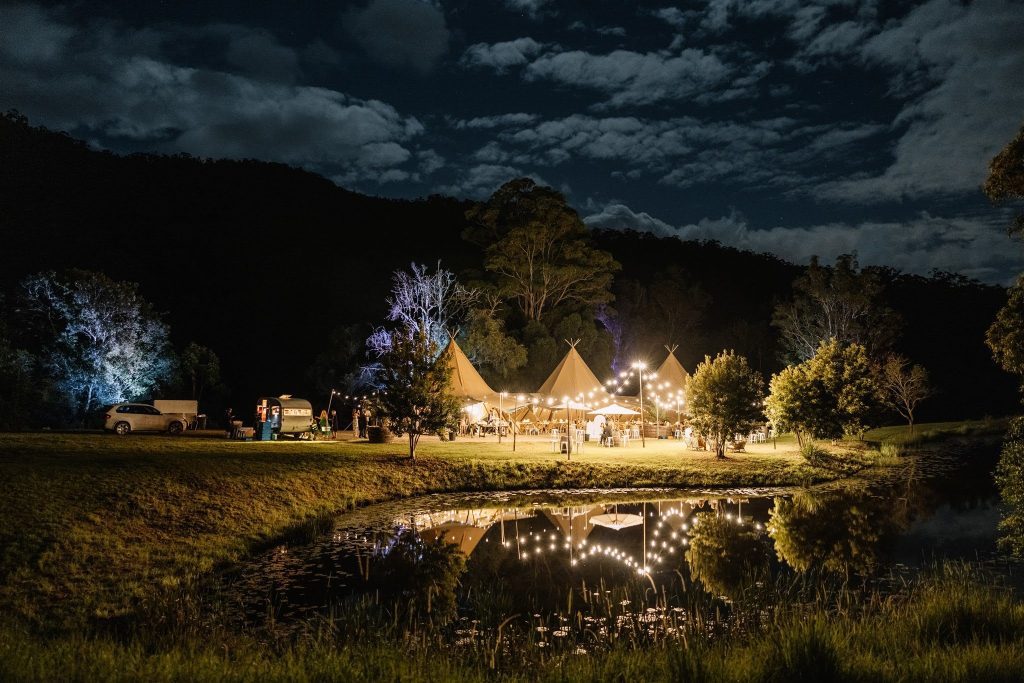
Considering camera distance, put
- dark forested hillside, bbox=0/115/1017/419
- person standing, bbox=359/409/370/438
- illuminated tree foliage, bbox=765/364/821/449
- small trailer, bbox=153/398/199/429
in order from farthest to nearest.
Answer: dark forested hillside, bbox=0/115/1017/419 < small trailer, bbox=153/398/199/429 < person standing, bbox=359/409/370/438 < illuminated tree foliage, bbox=765/364/821/449

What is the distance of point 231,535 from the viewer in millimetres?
12336

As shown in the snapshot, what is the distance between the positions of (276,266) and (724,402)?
44.0 m

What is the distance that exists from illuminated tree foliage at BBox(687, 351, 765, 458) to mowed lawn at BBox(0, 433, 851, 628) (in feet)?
3.29

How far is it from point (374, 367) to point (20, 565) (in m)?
26.3

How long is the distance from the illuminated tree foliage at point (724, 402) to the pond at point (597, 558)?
410 centimetres

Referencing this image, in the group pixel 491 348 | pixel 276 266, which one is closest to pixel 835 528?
pixel 491 348

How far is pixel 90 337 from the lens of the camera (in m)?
32.2

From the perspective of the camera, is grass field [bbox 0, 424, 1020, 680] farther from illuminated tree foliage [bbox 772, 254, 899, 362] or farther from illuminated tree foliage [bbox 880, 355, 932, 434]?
illuminated tree foliage [bbox 772, 254, 899, 362]

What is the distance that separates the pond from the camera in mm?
8141

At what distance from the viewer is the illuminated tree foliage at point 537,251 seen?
4306 centimetres

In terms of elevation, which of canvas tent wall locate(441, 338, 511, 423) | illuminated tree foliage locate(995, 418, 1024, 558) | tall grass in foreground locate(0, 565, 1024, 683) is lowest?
tall grass in foreground locate(0, 565, 1024, 683)

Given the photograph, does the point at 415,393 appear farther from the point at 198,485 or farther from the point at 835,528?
the point at 835,528

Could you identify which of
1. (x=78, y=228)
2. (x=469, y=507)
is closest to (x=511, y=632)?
(x=469, y=507)

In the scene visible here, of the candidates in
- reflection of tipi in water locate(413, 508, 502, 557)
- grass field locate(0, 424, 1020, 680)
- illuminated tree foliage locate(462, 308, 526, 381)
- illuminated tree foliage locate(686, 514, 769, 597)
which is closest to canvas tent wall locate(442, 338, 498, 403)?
grass field locate(0, 424, 1020, 680)
